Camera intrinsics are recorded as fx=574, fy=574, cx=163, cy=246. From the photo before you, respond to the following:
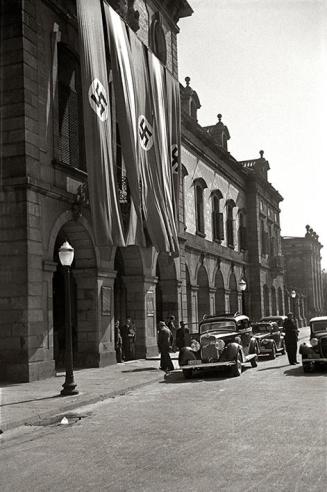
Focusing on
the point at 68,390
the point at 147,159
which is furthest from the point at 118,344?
the point at 68,390

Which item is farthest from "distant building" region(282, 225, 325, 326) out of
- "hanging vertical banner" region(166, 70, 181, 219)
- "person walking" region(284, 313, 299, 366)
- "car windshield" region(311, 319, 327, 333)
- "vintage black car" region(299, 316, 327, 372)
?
"vintage black car" region(299, 316, 327, 372)

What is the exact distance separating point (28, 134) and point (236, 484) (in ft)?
38.6

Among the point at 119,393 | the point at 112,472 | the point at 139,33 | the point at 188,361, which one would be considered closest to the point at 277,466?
the point at 112,472

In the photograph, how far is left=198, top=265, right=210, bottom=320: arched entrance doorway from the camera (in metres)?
30.6

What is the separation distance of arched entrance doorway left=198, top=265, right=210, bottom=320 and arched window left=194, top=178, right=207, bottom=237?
2272 mm

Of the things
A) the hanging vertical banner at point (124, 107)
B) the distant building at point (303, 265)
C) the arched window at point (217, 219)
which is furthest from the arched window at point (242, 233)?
the distant building at point (303, 265)

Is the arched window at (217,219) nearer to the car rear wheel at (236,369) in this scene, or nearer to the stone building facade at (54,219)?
the stone building facade at (54,219)

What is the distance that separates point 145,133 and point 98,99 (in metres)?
2.85

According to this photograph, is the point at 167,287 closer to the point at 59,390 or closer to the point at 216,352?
the point at 216,352

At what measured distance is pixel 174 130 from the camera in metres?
21.5

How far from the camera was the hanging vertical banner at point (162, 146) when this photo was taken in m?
18.8

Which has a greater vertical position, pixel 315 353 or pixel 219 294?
pixel 219 294

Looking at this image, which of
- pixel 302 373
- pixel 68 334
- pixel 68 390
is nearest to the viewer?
pixel 68 390

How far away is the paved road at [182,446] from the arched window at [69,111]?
836cm
